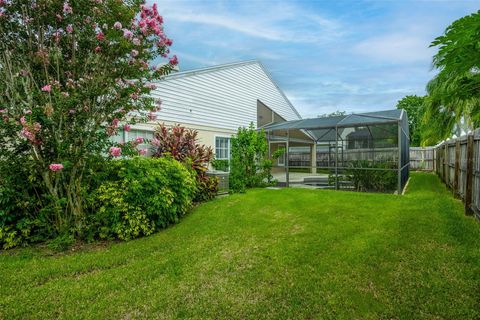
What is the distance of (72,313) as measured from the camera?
2.49 m

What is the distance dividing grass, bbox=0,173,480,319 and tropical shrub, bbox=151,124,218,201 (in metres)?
2.41

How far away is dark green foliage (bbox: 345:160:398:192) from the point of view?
29.0ft

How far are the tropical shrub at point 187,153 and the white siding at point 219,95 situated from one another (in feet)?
3.31

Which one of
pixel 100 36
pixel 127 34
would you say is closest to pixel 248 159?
pixel 127 34

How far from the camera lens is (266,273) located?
321 cm

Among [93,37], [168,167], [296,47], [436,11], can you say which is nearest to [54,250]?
[168,167]

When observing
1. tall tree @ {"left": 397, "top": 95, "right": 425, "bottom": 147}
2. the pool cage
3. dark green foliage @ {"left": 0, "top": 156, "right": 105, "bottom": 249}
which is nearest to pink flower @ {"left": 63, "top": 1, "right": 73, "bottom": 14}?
dark green foliage @ {"left": 0, "top": 156, "right": 105, "bottom": 249}

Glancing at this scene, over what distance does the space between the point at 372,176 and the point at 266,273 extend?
730 centimetres

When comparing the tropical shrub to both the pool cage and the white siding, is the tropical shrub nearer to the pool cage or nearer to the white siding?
the white siding

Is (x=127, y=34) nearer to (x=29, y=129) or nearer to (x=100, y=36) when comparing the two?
(x=100, y=36)

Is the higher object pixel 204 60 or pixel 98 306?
pixel 204 60

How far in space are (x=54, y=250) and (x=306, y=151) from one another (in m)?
14.5

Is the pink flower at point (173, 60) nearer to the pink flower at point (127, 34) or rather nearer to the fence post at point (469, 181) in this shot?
the pink flower at point (127, 34)

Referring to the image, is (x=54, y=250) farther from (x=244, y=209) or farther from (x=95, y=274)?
(x=244, y=209)
